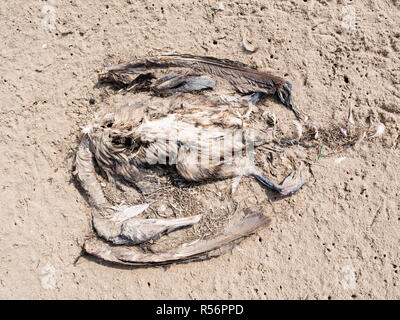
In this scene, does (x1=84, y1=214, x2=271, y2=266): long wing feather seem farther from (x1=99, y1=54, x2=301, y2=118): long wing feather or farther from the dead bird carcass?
(x1=99, y1=54, x2=301, y2=118): long wing feather

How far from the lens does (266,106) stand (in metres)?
2.85

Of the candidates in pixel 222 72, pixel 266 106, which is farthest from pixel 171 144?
pixel 266 106

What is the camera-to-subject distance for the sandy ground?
9.01 feet

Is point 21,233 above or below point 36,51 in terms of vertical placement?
below

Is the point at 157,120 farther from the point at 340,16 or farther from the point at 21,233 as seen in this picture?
the point at 340,16

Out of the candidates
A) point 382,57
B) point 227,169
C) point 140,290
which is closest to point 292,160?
point 227,169

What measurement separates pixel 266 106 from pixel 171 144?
35.9 inches

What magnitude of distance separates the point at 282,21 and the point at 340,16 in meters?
0.49

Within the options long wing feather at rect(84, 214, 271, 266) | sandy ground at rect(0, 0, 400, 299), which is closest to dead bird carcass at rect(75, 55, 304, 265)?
long wing feather at rect(84, 214, 271, 266)

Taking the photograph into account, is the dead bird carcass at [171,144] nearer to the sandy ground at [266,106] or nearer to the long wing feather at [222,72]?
the long wing feather at [222,72]

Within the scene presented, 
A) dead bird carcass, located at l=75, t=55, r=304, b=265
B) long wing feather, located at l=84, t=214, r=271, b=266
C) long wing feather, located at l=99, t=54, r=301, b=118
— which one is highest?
long wing feather, located at l=99, t=54, r=301, b=118

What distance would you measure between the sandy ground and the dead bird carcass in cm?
16

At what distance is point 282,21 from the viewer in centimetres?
287

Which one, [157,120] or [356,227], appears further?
[356,227]
